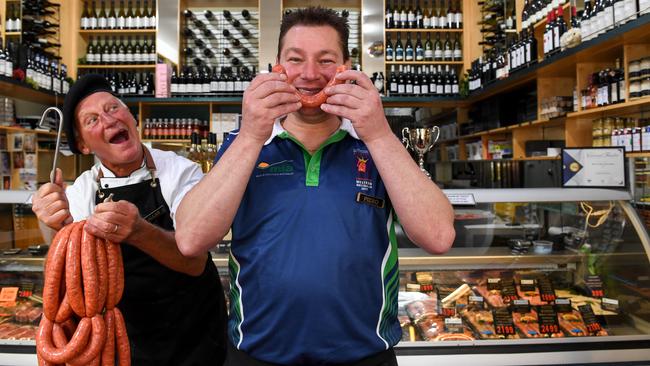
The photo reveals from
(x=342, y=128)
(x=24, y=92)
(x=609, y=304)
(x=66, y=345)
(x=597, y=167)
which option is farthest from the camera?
(x=24, y=92)

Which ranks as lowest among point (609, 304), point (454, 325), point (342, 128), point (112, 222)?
point (454, 325)

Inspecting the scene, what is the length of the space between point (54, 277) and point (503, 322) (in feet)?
6.27

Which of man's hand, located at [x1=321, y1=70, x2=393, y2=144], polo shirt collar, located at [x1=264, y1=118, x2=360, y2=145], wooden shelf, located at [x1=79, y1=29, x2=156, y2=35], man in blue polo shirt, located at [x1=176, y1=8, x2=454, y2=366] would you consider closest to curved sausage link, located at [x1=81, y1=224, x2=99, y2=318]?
man in blue polo shirt, located at [x1=176, y1=8, x2=454, y2=366]

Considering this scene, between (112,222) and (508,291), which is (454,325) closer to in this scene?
(508,291)

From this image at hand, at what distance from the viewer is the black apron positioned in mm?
1481

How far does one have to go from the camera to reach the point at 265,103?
3.41 ft

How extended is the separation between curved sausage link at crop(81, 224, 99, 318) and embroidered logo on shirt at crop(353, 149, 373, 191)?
60 centimetres

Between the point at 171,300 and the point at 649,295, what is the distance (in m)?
2.05

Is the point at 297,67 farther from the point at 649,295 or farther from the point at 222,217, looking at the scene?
the point at 649,295

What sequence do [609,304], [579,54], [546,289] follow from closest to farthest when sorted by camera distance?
[609,304] < [546,289] < [579,54]

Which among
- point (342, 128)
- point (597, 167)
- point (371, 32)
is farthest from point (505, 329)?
point (371, 32)

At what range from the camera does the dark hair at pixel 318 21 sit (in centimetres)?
114

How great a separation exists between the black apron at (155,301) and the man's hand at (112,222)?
1.33ft

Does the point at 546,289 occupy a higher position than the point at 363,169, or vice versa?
the point at 363,169
